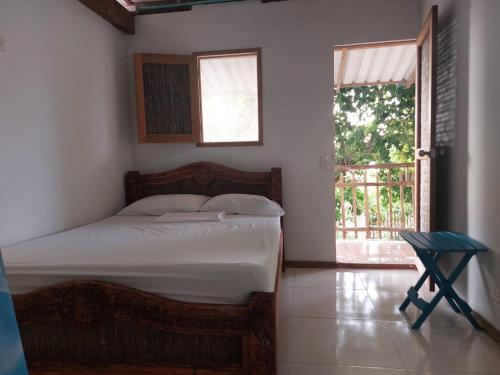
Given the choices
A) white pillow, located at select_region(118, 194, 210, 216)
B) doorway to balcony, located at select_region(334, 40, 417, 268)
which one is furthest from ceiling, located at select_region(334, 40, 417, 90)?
white pillow, located at select_region(118, 194, 210, 216)

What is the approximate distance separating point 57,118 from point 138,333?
5.64 feet

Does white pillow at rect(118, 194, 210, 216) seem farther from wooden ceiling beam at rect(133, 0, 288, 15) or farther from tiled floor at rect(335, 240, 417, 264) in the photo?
wooden ceiling beam at rect(133, 0, 288, 15)

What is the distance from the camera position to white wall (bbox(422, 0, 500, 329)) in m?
1.62

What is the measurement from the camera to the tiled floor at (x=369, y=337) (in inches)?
58.0

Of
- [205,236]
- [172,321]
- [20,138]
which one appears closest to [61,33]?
[20,138]

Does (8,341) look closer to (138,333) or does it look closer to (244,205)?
(138,333)

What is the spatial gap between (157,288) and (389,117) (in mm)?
5377

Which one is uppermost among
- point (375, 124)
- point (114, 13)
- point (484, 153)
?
point (114, 13)

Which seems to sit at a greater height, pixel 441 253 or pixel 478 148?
pixel 478 148

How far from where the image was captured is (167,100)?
2955mm

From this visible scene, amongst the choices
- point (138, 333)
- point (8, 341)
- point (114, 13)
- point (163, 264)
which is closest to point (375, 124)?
point (114, 13)

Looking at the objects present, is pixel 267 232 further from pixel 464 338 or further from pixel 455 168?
pixel 455 168

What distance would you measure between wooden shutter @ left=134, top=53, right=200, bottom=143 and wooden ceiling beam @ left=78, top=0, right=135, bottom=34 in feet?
1.36

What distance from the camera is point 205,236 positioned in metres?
1.78
